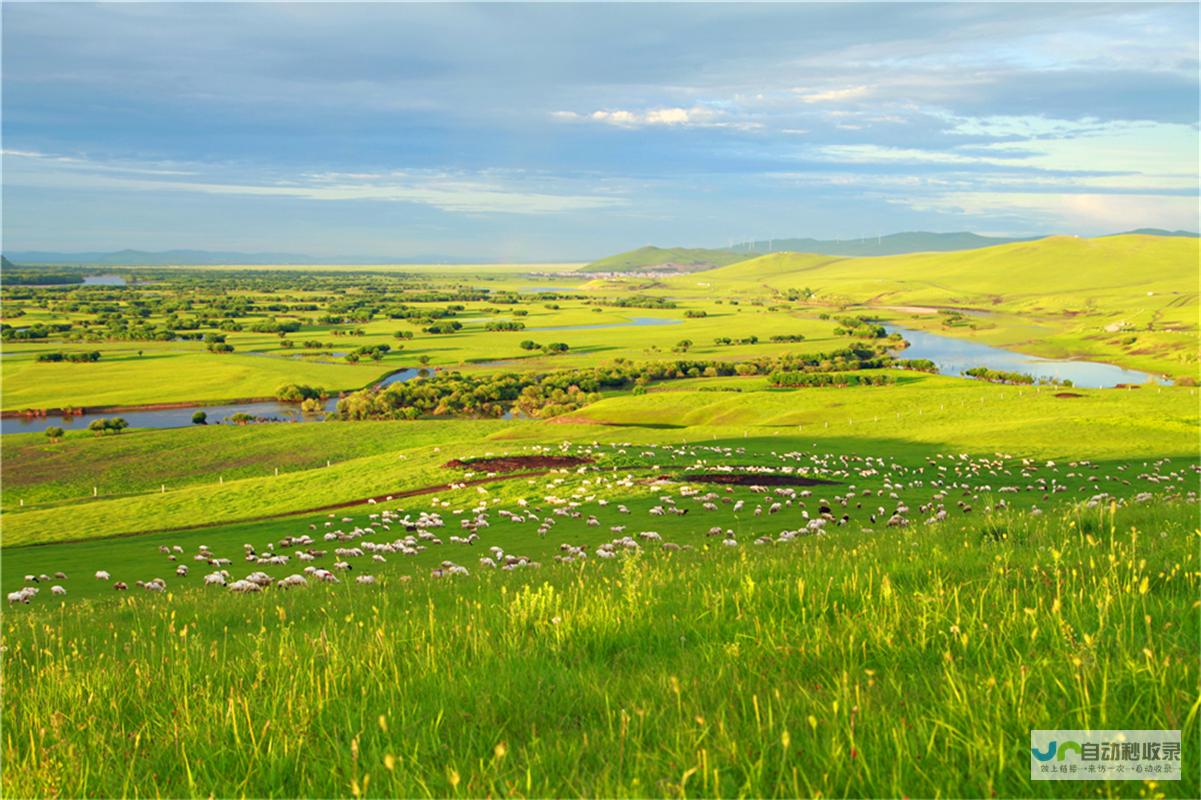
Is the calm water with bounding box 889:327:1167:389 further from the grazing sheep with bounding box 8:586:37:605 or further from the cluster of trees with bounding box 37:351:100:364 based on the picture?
the cluster of trees with bounding box 37:351:100:364

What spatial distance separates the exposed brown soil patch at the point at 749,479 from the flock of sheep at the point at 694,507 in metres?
0.11

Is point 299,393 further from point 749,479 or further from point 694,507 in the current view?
point 694,507

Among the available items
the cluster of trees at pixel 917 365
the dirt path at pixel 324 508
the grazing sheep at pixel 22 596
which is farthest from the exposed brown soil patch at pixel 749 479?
the cluster of trees at pixel 917 365

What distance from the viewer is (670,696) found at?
5.15 metres

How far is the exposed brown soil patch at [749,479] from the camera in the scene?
3731 cm

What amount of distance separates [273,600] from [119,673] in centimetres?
617

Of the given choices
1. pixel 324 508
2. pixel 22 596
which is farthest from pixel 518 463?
pixel 22 596

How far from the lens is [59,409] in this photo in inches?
4737

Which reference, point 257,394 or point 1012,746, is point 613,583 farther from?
point 257,394

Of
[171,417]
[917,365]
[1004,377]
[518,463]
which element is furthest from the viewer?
[917,365]

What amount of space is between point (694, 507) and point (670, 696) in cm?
2624

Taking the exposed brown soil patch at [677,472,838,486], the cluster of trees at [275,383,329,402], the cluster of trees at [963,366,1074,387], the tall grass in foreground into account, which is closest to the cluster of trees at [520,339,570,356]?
the cluster of trees at [275,383,329,402]

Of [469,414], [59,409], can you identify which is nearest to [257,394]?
[59,409]

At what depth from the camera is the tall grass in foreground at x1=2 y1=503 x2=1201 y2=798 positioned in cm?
409
